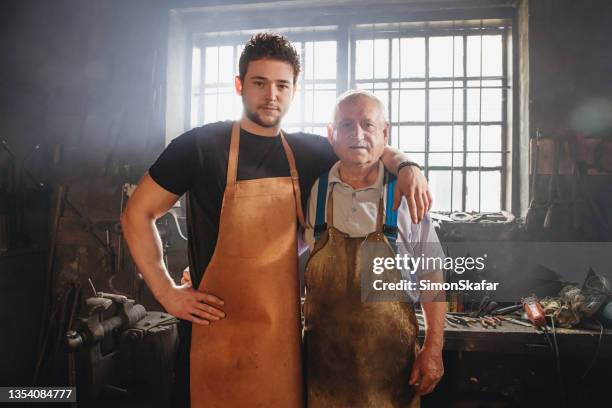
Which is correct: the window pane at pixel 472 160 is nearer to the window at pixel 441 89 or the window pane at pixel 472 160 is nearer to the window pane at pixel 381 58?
the window at pixel 441 89

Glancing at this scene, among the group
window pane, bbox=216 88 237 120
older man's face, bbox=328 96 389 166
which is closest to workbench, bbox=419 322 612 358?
older man's face, bbox=328 96 389 166

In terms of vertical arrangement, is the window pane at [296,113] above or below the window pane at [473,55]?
below

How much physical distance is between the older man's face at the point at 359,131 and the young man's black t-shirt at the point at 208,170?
0.22m

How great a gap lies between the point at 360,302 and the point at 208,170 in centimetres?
86

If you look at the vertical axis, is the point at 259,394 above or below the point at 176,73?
below

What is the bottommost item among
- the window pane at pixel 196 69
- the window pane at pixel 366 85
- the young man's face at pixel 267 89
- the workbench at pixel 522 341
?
the workbench at pixel 522 341

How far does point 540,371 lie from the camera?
8.79ft

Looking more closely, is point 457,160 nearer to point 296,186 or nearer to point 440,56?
point 440,56

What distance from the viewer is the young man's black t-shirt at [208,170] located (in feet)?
5.42

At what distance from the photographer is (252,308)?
155 cm

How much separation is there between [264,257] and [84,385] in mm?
1767

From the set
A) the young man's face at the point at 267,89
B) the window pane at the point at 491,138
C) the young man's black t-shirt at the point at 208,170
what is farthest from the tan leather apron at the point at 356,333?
the window pane at the point at 491,138

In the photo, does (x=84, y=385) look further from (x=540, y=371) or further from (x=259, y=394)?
(x=540, y=371)

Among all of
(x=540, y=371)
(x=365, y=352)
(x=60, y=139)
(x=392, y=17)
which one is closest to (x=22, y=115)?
(x=60, y=139)
